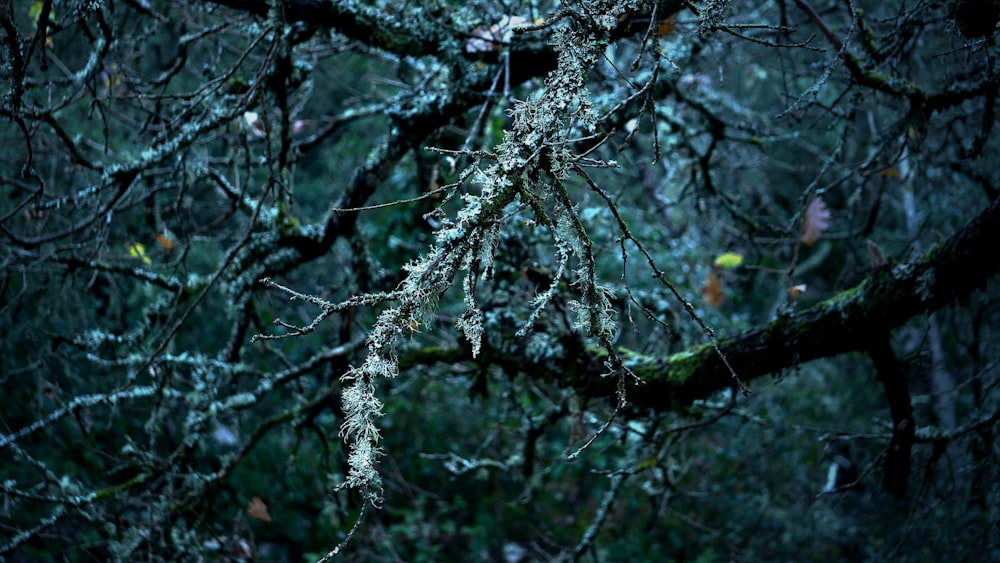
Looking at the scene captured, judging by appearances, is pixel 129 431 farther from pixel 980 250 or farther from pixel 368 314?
pixel 980 250

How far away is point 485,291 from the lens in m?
2.96

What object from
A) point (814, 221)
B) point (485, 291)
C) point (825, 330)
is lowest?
point (825, 330)

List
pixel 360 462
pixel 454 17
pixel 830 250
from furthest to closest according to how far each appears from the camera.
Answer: pixel 830 250 < pixel 454 17 < pixel 360 462

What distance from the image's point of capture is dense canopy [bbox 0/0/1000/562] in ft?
5.15

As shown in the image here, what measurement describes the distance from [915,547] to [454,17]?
490cm

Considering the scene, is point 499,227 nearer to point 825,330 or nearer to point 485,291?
point 825,330

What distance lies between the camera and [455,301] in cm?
612

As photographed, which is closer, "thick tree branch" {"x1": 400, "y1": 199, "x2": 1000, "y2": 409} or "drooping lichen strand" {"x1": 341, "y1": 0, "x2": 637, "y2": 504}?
"drooping lichen strand" {"x1": 341, "y1": 0, "x2": 637, "y2": 504}

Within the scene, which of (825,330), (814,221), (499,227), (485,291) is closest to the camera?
(499,227)

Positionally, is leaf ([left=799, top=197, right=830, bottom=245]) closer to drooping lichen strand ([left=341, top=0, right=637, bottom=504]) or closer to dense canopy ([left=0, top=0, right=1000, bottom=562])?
dense canopy ([left=0, top=0, right=1000, bottom=562])

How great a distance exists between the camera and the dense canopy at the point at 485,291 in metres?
1.57

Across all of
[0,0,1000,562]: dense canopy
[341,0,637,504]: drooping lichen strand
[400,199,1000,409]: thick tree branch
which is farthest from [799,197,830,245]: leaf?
[341,0,637,504]: drooping lichen strand

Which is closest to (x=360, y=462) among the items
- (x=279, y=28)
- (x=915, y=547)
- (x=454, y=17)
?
(x=279, y=28)

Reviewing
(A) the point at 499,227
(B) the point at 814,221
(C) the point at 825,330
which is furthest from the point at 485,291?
(A) the point at 499,227
